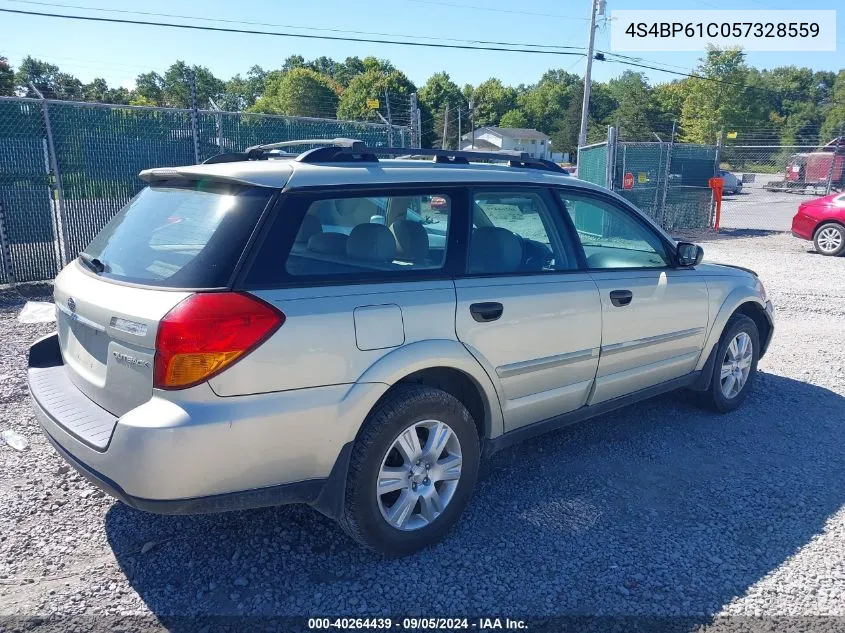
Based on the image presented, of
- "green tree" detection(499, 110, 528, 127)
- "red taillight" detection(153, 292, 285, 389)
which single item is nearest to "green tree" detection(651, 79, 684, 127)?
"green tree" detection(499, 110, 528, 127)

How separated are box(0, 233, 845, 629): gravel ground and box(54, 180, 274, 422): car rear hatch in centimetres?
80

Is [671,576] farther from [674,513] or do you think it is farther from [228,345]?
[228,345]

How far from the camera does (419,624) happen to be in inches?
104

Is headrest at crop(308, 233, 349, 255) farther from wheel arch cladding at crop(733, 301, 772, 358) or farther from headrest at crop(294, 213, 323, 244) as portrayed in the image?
wheel arch cladding at crop(733, 301, 772, 358)

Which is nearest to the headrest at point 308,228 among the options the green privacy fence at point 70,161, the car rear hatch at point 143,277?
the car rear hatch at point 143,277

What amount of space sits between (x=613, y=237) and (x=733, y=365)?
142cm

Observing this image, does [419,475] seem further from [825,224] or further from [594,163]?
[594,163]

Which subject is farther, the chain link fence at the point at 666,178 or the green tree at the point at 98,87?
the green tree at the point at 98,87

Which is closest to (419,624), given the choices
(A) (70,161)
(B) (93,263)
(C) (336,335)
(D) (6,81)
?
(C) (336,335)

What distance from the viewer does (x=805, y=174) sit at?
3294cm

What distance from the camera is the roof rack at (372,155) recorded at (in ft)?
10.3

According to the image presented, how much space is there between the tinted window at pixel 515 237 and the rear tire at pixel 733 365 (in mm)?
1752

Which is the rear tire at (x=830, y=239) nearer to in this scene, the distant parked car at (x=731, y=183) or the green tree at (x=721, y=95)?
the distant parked car at (x=731, y=183)

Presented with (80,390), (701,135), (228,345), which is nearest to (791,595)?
(228,345)
